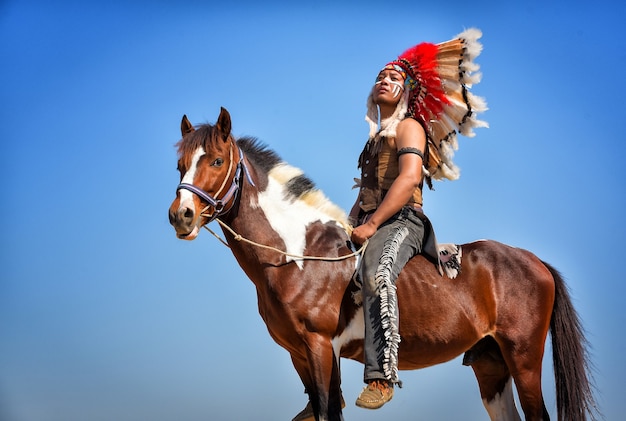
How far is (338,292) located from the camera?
4.97 meters

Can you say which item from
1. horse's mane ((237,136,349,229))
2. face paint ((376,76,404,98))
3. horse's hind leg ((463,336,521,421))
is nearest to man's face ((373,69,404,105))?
face paint ((376,76,404,98))

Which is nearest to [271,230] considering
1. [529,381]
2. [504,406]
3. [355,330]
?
[355,330]

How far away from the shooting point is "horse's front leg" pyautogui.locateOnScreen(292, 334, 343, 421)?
465cm

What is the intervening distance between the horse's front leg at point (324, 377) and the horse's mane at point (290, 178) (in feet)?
3.65

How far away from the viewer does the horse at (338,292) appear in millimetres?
4816

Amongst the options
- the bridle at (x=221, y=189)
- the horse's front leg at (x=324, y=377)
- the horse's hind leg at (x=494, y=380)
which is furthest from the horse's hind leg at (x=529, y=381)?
the bridle at (x=221, y=189)

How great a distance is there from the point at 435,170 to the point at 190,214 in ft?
7.81

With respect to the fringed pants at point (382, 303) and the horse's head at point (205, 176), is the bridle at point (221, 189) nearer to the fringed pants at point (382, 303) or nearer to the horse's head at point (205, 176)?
the horse's head at point (205, 176)

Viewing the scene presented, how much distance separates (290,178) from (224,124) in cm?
77

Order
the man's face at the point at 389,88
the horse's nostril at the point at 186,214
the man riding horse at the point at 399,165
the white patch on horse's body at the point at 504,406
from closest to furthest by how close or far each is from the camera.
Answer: the horse's nostril at the point at 186,214 → the man riding horse at the point at 399,165 → the man's face at the point at 389,88 → the white patch on horse's body at the point at 504,406

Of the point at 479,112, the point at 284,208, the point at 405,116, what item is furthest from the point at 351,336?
the point at 479,112

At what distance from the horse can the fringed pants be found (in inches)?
8.4

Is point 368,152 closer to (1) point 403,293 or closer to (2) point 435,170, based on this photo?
(2) point 435,170

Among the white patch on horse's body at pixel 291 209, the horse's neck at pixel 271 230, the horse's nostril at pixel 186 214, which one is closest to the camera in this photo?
the horse's nostril at pixel 186 214
